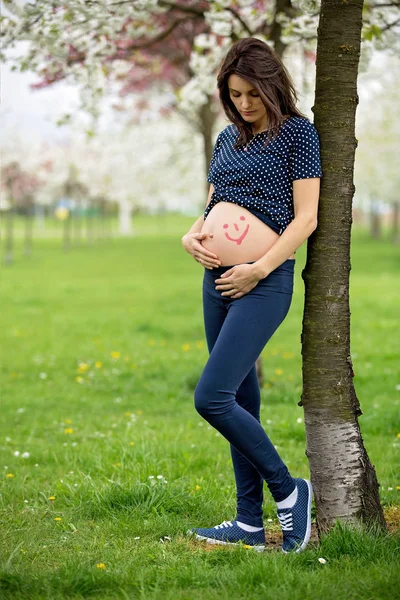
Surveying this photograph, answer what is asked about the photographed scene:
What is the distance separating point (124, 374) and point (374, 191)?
1173 inches

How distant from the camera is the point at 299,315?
14.2 meters

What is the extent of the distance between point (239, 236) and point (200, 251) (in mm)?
204

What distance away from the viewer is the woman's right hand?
362 cm

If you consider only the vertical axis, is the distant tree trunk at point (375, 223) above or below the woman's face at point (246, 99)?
below

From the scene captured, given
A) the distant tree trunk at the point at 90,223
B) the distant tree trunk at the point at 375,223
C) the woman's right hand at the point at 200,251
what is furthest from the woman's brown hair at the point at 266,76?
the distant tree trunk at the point at 375,223

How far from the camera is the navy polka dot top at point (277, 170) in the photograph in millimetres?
3541

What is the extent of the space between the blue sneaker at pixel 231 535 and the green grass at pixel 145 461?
0.28 ft

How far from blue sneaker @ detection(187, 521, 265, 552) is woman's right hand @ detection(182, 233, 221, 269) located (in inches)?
48.6

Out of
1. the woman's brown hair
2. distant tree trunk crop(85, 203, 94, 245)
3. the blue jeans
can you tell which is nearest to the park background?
the blue jeans

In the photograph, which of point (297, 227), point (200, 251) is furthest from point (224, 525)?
point (297, 227)

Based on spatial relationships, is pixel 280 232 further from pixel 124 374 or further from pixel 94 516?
pixel 124 374

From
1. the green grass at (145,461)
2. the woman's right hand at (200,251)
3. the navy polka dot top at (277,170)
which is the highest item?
the navy polka dot top at (277,170)

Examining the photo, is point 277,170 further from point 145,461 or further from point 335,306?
point 145,461

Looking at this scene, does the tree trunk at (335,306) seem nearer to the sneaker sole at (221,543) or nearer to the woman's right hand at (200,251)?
the sneaker sole at (221,543)
